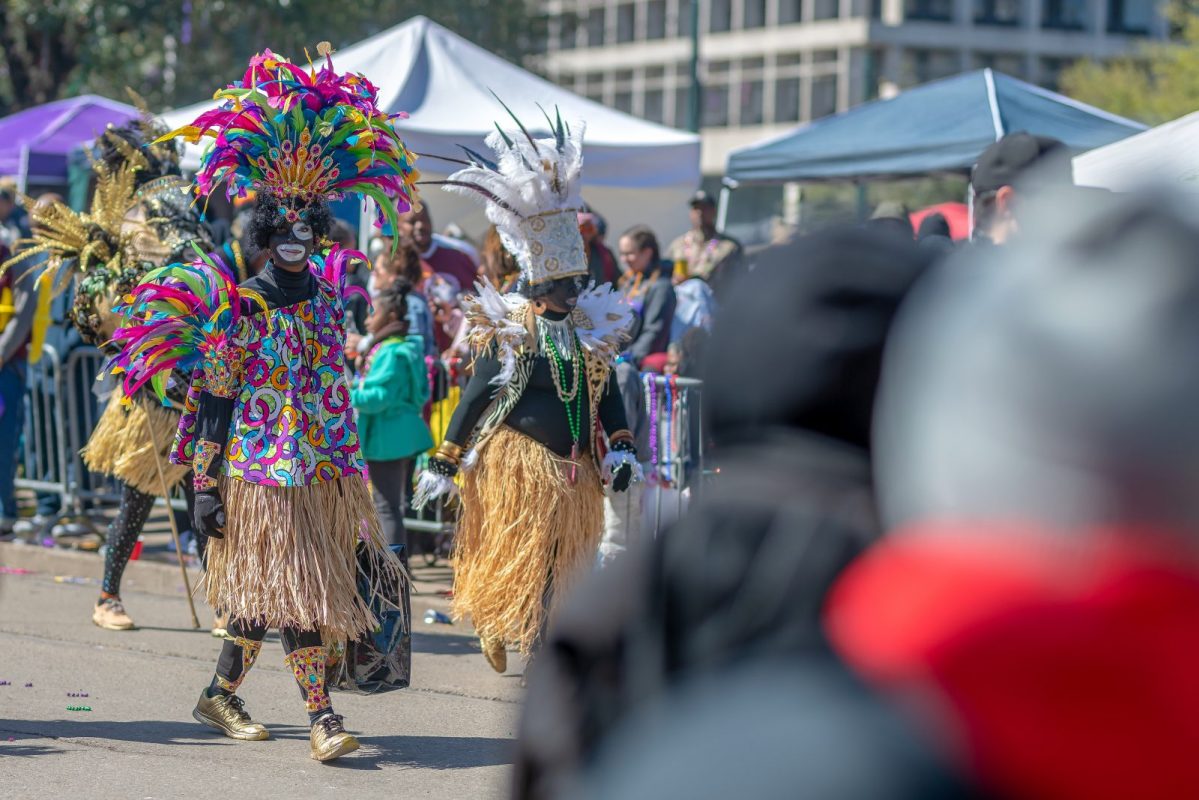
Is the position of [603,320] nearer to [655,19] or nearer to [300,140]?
[300,140]

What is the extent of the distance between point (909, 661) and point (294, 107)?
5.11 metres

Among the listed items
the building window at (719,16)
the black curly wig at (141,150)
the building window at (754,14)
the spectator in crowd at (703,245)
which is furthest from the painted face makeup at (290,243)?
the building window at (719,16)

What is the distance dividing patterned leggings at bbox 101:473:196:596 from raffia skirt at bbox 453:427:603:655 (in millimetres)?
1837

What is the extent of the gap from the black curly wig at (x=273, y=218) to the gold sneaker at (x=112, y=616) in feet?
8.91

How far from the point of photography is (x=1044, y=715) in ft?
3.38

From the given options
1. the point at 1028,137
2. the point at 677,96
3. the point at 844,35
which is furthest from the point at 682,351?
the point at 677,96

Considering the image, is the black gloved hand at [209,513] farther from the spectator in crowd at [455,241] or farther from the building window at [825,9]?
the building window at [825,9]

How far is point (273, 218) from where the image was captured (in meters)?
5.65

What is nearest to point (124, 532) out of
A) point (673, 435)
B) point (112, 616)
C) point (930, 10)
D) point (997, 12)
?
point (112, 616)

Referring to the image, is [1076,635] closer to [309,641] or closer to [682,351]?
[309,641]

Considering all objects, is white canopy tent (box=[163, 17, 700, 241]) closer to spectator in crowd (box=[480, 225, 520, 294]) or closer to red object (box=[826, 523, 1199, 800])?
spectator in crowd (box=[480, 225, 520, 294])

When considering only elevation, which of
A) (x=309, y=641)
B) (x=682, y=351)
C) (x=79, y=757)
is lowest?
(x=79, y=757)

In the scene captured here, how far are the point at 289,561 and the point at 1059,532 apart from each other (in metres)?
4.67

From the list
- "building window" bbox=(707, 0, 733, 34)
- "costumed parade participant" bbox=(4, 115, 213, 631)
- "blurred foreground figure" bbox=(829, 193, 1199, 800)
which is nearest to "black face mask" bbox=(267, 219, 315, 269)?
"costumed parade participant" bbox=(4, 115, 213, 631)
